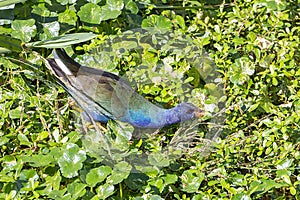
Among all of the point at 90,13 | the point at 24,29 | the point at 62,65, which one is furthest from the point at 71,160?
the point at 90,13

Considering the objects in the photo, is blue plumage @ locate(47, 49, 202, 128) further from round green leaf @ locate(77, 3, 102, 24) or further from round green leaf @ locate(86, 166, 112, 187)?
round green leaf @ locate(77, 3, 102, 24)

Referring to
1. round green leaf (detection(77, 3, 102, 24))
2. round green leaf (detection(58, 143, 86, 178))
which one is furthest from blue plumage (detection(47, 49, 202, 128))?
round green leaf (detection(77, 3, 102, 24))

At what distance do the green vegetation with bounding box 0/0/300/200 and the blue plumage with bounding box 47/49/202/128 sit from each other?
0.19 ft

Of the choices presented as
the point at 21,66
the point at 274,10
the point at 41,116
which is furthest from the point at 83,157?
the point at 274,10

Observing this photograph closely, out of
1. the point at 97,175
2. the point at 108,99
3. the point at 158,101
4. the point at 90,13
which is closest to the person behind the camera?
the point at 97,175

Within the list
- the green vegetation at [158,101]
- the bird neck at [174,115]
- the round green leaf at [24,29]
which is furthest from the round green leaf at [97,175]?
the round green leaf at [24,29]

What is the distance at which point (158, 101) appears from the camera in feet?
7.84

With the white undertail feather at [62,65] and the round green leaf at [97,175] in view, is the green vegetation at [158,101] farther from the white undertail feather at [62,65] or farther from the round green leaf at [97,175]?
the white undertail feather at [62,65]

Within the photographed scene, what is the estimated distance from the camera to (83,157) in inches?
74.7

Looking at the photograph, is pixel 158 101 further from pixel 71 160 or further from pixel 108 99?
pixel 71 160

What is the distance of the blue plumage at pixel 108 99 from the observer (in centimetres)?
214

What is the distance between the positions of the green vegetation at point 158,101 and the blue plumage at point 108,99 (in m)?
0.06

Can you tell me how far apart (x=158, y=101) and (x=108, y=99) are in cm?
31

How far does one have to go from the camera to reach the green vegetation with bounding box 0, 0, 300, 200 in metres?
1.97
